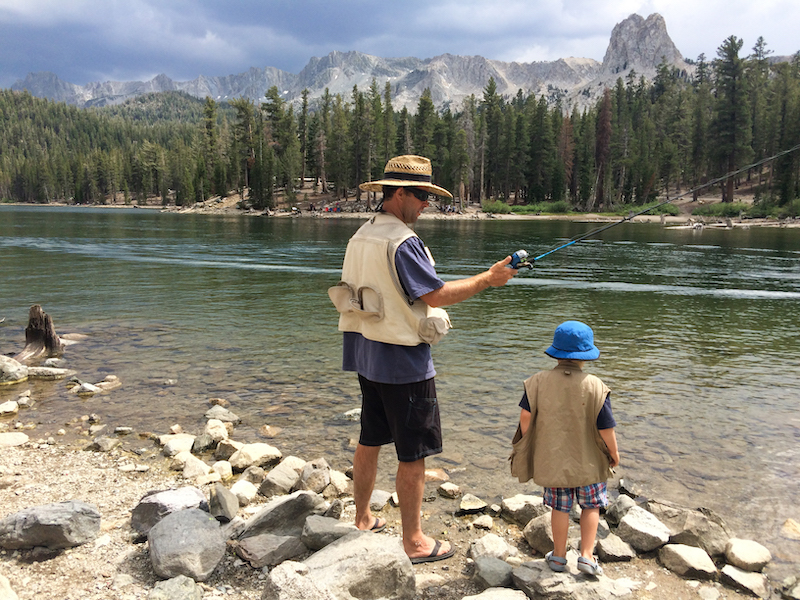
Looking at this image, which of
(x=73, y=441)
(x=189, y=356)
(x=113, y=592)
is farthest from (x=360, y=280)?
(x=189, y=356)

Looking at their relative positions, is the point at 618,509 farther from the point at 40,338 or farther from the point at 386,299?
the point at 40,338

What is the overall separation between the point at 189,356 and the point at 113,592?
7.60 metres

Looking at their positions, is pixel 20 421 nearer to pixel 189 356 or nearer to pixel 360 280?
pixel 189 356

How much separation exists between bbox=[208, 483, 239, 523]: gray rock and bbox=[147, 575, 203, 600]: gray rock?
83 centimetres

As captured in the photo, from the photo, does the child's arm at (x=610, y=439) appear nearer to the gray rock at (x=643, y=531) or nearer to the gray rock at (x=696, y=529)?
the gray rock at (x=643, y=531)

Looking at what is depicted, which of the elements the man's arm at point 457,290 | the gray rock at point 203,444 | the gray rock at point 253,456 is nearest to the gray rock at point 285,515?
the gray rock at point 253,456

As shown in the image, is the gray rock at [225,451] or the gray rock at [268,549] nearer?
the gray rock at [268,549]

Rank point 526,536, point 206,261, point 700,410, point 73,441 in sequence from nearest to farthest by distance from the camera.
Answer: point 526,536 → point 73,441 → point 700,410 → point 206,261

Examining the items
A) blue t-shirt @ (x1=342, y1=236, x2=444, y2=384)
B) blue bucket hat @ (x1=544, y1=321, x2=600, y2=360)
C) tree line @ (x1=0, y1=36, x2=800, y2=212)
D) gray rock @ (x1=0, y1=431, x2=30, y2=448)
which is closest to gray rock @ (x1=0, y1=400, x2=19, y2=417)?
gray rock @ (x1=0, y1=431, x2=30, y2=448)

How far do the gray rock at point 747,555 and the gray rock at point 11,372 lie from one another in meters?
9.71

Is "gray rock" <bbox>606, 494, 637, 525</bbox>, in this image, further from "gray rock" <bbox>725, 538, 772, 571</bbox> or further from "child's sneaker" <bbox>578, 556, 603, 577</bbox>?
"child's sneaker" <bbox>578, 556, 603, 577</bbox>

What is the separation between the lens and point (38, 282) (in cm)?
1969

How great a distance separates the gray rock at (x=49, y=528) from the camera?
3.55 meters

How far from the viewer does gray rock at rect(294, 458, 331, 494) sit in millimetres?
5008
